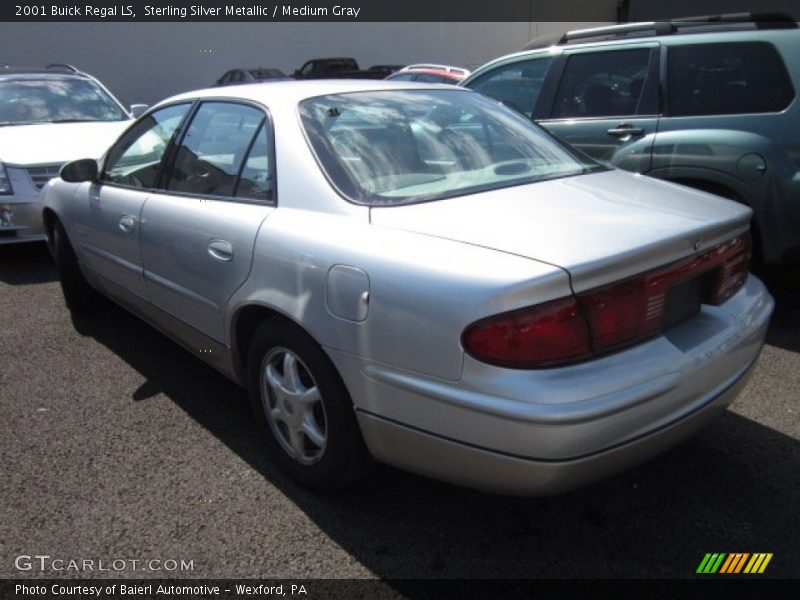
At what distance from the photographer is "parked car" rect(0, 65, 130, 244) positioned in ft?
20.1

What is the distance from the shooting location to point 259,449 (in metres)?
3.18

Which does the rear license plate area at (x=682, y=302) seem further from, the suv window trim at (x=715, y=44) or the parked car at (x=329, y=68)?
the parked car at (x=329, y=68)

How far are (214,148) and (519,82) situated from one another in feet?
10.0

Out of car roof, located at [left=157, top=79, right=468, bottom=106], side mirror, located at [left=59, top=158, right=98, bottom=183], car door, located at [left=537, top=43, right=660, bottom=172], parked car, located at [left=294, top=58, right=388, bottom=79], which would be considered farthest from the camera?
parked car, located at [left=294, top=58, right=388, bottom=79]

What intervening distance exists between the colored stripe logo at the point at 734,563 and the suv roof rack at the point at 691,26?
346 centimetres

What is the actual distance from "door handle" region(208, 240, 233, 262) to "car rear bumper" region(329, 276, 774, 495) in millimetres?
792

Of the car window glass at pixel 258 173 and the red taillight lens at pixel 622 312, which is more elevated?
the car window glass at pixel 258 173

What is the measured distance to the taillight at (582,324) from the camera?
6.59 ft

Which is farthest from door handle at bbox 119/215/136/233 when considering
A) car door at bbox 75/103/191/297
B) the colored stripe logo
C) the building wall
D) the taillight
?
the building wall

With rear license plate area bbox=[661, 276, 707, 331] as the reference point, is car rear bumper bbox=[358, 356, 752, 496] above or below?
below

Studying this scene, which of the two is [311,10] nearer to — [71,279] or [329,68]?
[329,68]

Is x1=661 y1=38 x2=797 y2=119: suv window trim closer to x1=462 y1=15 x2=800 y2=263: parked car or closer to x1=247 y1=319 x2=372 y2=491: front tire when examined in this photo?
x1=462 y1=15 x2=800 y2=263: parked car

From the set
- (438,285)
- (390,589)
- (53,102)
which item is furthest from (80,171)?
(53,102)

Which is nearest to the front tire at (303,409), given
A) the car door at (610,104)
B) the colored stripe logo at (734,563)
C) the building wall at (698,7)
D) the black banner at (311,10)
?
the colored stripe logo at (734,563)
